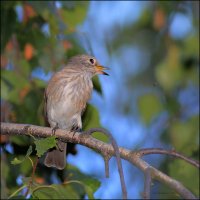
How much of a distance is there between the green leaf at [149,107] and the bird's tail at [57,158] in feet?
3.64

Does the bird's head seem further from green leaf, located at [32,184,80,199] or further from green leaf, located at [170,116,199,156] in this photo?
green leaf, located at [32,184,80,199]

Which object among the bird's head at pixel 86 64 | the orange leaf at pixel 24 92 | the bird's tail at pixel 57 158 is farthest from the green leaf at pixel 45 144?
the bird's head at pixel 86 64

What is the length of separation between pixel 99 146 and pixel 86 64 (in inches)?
116

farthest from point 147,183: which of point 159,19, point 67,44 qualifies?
point 159,19

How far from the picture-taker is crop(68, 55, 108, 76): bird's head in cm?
553

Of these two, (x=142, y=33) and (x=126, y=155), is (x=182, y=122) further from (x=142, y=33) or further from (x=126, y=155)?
(x=126, y=155)

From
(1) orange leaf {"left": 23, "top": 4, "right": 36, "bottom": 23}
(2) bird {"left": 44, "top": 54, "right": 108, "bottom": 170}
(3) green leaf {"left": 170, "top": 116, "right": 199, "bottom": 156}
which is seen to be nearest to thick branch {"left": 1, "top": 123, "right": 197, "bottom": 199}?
(1) orange leaf {"left": 23, "top": 4, "right": 36, "bottom": 23}

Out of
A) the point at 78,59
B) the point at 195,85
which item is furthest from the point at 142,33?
the point at 78,59

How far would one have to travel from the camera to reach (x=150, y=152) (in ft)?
7.91

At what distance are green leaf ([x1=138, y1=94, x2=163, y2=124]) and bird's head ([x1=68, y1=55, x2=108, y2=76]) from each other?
0.53 meters

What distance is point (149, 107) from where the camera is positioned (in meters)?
5.65

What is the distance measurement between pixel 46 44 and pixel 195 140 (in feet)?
5.16

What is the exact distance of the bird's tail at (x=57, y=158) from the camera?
4223 millimetres

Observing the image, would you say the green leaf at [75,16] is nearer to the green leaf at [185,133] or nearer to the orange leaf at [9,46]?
the orange leaf at [9,46]
